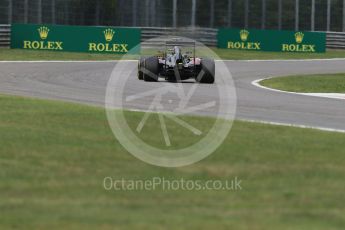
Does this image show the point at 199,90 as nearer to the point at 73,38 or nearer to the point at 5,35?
the point at 73,38

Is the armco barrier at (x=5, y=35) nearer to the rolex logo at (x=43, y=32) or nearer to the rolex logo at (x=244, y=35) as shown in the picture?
the rolex logo at (x=43, y=32)

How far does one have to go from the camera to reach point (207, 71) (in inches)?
925

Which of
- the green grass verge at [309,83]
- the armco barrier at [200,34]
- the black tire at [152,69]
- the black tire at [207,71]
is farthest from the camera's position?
the armco barrier at [200,34]

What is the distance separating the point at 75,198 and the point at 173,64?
51.5 feet

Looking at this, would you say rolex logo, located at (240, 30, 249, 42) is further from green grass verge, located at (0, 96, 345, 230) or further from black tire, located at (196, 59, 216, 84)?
green grass verge, located at (0, 96, 345, 230)

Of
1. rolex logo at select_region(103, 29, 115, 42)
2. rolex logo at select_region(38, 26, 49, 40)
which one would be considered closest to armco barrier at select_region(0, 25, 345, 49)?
rolex logo at select_region(103, 29, 115, 42)

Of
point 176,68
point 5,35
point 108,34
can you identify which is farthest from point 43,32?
point 176,68

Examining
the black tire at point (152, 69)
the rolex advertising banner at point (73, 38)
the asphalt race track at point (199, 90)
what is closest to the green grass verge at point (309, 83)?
the asphalt race track at point (199, 90)

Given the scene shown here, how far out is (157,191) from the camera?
7797 millimetres

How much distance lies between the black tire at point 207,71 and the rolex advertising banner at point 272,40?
22.1m

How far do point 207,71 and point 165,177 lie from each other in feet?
49.7

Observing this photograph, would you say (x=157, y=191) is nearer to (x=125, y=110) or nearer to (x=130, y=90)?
(x=125, y=110)

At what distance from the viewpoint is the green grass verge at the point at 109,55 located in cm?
3462

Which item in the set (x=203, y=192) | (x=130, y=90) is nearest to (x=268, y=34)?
(x=130, y=90)
